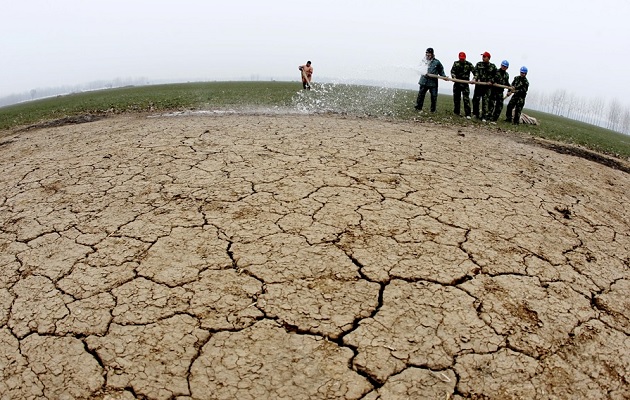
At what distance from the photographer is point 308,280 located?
8.63 feet

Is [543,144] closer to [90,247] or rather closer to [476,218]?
[476,218]

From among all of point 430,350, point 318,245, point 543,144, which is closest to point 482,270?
point 430,350

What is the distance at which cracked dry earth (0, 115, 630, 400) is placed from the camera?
6.53 ft

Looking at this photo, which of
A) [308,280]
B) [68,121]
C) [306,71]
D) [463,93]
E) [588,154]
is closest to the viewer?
[308,280]

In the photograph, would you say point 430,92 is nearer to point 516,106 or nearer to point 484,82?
point 484,82

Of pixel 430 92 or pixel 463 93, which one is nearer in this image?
pixel 463 93

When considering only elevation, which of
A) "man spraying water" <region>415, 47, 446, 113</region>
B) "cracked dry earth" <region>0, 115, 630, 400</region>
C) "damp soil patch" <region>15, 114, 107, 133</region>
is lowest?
"cracked dry earth" <region>0, 115, 630, 400</region>

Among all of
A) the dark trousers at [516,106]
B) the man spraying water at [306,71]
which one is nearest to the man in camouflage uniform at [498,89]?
the dark trousers at [516,106]

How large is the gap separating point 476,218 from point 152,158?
402 cm

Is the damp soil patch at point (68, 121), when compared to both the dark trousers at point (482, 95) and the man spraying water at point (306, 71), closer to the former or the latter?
the man spraying water at point (306, 71)

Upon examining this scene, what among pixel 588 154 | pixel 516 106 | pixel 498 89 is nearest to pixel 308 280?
pixel 588 154

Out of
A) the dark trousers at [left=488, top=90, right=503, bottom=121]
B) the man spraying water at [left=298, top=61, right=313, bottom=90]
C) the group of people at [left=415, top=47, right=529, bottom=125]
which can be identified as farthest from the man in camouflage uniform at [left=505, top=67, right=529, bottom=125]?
the man spraying water at [left=298, top=61, right=313, bottom=90]

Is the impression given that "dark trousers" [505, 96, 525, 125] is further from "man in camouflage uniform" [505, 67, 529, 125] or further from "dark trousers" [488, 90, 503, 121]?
"dark trousers" [488, 90, 503, 121]

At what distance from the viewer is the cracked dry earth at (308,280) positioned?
1.99 metres
